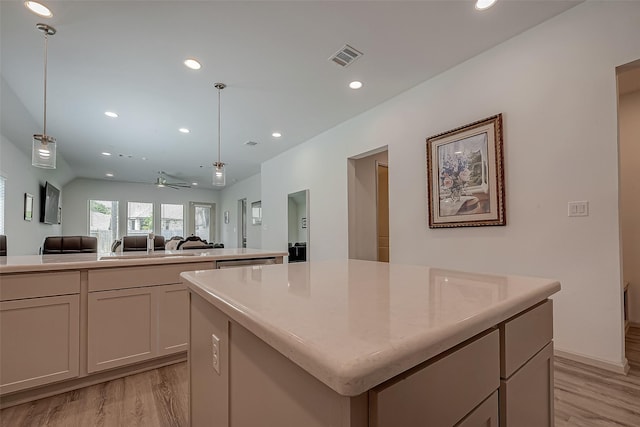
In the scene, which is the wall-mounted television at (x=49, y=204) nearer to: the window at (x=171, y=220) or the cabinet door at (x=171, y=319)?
the window at (x=171, y=220)

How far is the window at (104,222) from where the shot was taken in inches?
344

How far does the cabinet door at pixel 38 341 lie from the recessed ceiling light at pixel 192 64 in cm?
220

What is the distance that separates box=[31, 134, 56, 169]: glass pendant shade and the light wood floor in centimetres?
173

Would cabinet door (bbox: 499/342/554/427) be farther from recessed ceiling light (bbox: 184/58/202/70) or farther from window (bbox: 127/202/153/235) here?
window (bbox: 127/202/153/235)

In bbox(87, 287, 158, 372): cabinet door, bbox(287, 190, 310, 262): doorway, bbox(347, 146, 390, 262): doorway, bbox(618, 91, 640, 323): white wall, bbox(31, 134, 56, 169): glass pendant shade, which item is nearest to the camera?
bbox(87, 287, 158, 372): cabinet door

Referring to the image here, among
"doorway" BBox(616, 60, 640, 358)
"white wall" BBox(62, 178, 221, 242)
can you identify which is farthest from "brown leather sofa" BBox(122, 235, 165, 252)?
"white wall" BBox(62, 178, 221, 242)

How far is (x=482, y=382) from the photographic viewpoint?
65 centimetres

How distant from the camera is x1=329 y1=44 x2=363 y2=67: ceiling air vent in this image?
259 centimetres

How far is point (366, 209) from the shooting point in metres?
4.40

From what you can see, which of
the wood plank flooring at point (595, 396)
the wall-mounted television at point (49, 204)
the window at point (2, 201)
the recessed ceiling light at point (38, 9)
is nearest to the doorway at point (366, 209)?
the wood plank flooring at point (595, 396)

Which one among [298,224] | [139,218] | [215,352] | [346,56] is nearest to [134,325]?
A: [215,352]

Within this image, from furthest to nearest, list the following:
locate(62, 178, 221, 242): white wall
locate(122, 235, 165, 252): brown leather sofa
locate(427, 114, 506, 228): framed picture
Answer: locate(62, 178, 221, 242): white wall
locate(122, 235, 165, 252): brown leather sofa
locate(427, 114, 506, 228): framed picture

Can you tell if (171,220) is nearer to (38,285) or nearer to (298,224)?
(298,224)

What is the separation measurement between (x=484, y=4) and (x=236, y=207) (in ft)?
26.9
